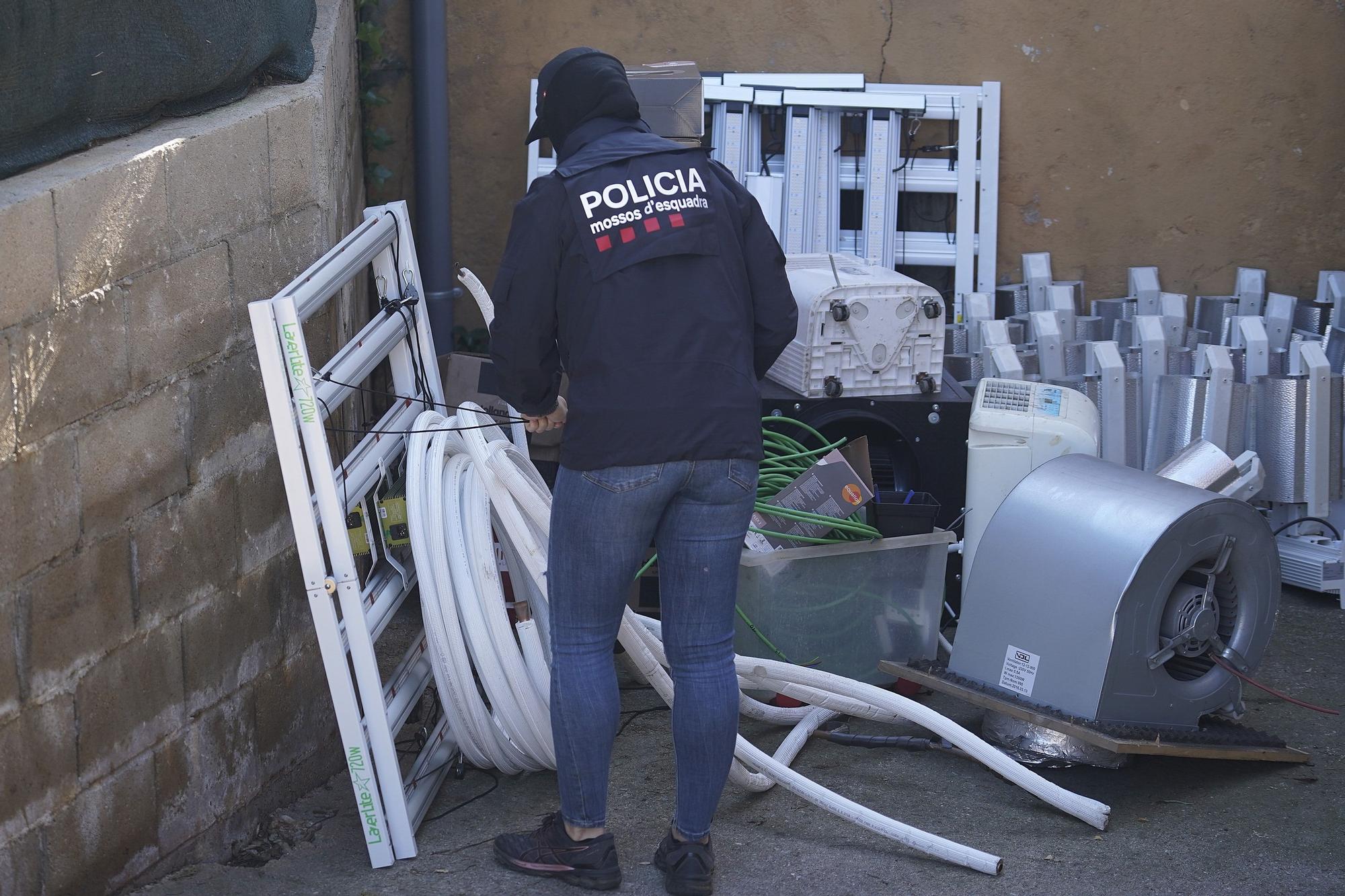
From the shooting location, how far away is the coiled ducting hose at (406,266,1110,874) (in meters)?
3.01

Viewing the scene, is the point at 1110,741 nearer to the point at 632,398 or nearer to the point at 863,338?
the point at 632,398

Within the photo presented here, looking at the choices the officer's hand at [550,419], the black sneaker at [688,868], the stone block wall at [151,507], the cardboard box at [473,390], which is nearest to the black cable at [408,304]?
the stone block wall at [151,507]

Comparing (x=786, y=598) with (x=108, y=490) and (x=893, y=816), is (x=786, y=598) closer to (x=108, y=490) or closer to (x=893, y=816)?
(x=893, y=816)

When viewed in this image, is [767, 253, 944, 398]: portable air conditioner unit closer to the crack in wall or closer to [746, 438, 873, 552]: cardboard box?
[746, 438, 873, 552]: cardboard box

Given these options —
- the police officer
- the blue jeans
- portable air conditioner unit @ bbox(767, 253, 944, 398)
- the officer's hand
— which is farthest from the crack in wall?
the blue jeans

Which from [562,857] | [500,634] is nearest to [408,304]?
[500,634]

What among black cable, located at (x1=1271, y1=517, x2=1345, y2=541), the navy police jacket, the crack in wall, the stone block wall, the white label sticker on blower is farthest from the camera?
the crack in wall

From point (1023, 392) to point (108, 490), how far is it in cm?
260

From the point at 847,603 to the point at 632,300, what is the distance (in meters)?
1.62

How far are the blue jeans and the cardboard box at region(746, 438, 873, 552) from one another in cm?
106

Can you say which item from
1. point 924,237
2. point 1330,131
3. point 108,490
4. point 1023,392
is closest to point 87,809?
point 108,490

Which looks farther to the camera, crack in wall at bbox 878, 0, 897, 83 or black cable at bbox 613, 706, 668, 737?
crack in wall at bbox 878, 0, 897, 83

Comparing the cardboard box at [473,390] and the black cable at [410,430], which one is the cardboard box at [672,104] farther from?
the black cable at [410,430]

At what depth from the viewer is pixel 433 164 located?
5.34 m
